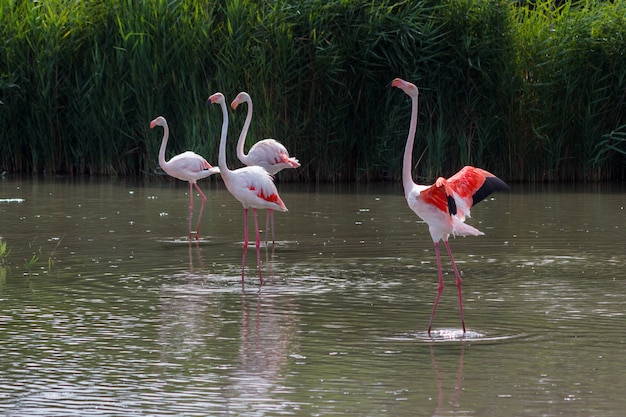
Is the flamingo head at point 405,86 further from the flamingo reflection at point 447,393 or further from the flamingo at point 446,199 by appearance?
the flamingo reflection at point 447,393

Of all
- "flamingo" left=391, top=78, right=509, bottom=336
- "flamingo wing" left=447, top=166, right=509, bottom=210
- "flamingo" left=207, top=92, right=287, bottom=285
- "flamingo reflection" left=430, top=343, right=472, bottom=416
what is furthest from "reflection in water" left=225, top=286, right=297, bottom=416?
"flamingo" left=207, top=92, right=287, bottom=285

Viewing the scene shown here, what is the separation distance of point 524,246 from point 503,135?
306 inches

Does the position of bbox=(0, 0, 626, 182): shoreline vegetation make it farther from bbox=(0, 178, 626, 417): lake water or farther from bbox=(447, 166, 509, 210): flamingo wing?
bbox=(447, 166, 509, 210): flamingo wing

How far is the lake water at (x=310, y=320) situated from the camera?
5.40m

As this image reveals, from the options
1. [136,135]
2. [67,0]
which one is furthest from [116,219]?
[67,0]

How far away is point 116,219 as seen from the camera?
13125mm

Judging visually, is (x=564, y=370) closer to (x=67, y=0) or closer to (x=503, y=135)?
(x=503, y=135)

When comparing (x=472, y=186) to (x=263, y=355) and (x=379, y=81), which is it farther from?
(x=379, y=81)

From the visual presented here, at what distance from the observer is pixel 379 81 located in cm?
1853

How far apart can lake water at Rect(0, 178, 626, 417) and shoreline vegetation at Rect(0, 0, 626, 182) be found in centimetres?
531

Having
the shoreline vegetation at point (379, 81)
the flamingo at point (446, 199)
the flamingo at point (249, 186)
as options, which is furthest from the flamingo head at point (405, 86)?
the shoreline vegetation at point (379, 81)

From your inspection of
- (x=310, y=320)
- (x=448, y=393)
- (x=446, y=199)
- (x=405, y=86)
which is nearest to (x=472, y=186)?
(x=446, y=199)

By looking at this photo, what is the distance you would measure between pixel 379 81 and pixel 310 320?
11635 millimetres

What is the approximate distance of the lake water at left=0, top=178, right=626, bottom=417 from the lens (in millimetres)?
5398
